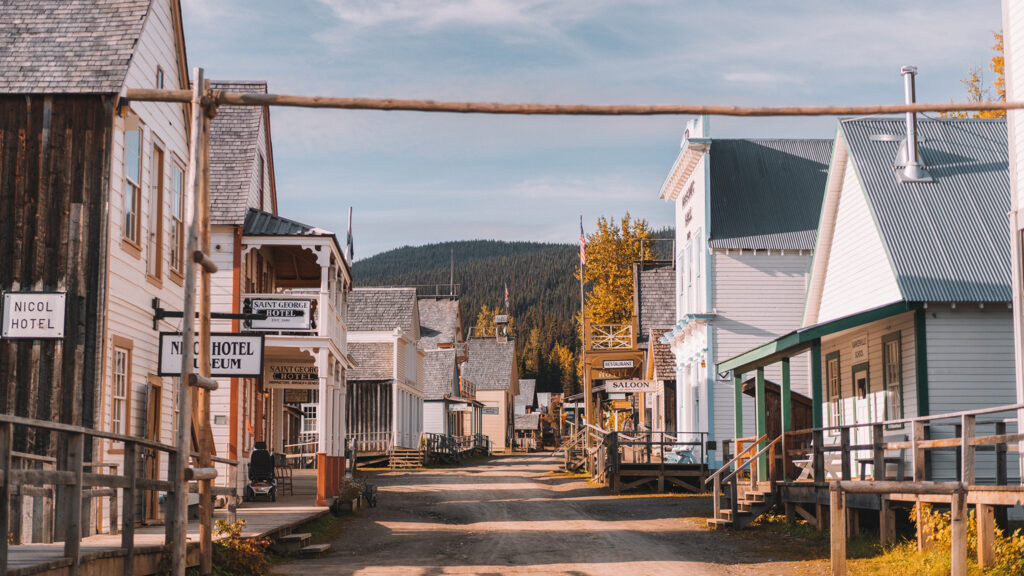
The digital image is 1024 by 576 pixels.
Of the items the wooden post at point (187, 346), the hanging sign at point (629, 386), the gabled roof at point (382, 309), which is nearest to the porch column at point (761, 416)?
the hanging sign at point (629, 386)

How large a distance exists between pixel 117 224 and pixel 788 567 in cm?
998

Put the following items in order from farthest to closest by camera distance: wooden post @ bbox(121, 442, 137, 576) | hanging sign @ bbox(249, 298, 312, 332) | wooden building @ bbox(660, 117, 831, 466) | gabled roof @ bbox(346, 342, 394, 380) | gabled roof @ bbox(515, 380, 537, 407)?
1. gabled roof @ bbox(515, 380, 537, 407)
2. gabled roof @ bbox(346, 342, 394, 380)
3. wooden building @ bbox(660, 117, 831, 466)
4. hanging sign @ bbox(249, 298, 312, 332)
5. wooden post @ bbox(121, 442, 137, 576)

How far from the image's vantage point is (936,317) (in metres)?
18.8

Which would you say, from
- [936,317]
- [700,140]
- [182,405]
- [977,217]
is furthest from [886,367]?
[182,405]

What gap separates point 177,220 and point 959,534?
13458 mm

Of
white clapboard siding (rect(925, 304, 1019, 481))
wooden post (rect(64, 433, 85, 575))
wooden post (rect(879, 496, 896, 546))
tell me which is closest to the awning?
white clapboard siding (rect(925, 304, 1019, 481))

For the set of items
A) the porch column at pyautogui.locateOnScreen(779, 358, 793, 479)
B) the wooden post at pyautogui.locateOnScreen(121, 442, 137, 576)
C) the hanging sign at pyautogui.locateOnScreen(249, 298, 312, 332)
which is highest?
the hanging sign at pyautogui.locateOnScreen(249, 298, 312, 332)

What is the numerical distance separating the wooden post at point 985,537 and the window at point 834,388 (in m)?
11.0

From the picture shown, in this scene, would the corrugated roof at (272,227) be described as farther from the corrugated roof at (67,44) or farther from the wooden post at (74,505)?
the wooden post at (74,505)

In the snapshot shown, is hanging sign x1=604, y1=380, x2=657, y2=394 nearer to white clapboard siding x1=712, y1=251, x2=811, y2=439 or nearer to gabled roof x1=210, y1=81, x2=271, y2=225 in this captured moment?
white clapboard siding x1=712, y1=251, x2=811, y2=439

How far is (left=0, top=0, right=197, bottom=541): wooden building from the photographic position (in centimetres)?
1433

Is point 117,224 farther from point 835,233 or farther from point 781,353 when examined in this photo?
point 835,233

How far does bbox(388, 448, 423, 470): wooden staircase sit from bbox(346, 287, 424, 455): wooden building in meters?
0.69

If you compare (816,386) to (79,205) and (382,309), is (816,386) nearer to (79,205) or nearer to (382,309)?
(79,205)
